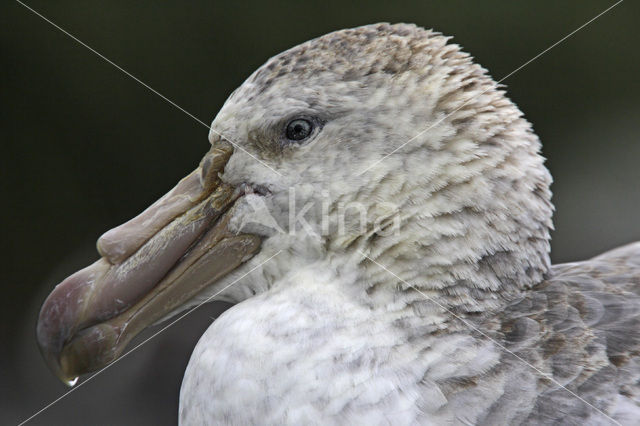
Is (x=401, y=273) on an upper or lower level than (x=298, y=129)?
lower

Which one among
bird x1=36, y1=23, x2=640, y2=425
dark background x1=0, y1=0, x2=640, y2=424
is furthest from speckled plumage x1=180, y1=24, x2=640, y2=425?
dark background x1=0, y1=0, x2=640, y2=424

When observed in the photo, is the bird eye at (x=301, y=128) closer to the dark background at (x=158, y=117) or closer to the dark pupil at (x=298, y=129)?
the dark pupil at (x=298, y=129)

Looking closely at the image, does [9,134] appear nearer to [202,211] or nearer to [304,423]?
[202,211]

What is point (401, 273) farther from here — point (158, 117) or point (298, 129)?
point (158, 117)

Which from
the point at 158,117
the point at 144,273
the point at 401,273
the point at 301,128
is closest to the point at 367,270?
the point at 401,273

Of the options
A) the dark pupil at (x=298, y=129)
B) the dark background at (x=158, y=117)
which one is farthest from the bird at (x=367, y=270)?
the dark background at (x=158, y=117)

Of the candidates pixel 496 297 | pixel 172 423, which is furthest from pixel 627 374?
pixel 172 423
